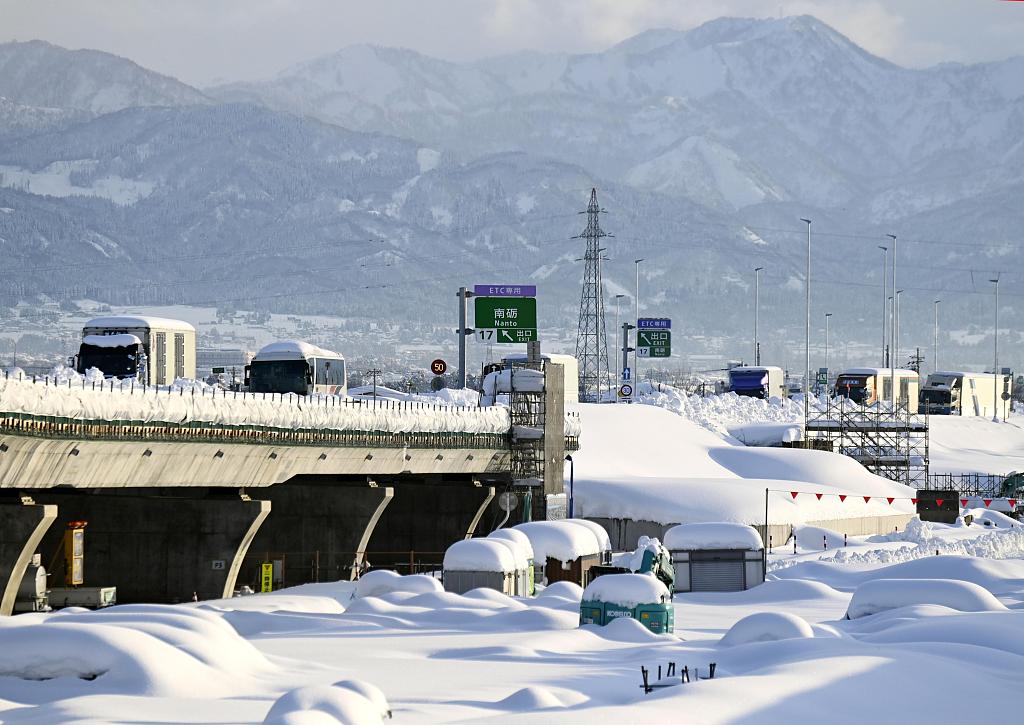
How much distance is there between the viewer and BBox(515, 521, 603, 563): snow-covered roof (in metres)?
51.8

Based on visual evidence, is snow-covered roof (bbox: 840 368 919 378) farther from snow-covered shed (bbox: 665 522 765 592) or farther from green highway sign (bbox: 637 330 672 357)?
snow-covered shed (bbox: 665 522 765 592)

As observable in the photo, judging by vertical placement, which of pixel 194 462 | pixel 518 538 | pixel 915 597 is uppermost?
pixel 194 462

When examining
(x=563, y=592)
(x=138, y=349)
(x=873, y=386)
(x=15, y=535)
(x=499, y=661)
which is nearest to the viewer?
(x=499, y=661)

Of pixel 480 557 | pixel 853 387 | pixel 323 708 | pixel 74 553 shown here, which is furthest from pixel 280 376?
pixel 853 387

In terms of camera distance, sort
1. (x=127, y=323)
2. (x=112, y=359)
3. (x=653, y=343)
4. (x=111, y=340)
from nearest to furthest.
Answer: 1. (x=112, y=359)
2. (x=111, y=340)
3. (x=127, y=323)
4. (x=653, y=343)

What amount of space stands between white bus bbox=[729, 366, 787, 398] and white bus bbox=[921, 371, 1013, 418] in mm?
20691

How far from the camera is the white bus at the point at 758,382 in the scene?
156125 millimetres

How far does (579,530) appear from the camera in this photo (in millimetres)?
53188

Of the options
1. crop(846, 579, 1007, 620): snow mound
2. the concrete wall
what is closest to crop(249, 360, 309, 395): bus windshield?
the concrete wall

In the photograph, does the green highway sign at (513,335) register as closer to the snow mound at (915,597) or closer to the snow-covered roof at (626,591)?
the snow mound at (915,597)

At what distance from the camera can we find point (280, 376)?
3401 inches

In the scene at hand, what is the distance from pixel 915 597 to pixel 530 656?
42.9 feet

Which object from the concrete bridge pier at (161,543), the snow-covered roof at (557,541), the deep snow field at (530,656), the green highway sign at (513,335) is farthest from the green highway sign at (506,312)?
the concrete bridge pier at (161,543)

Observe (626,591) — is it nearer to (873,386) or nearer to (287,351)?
(287,351)
